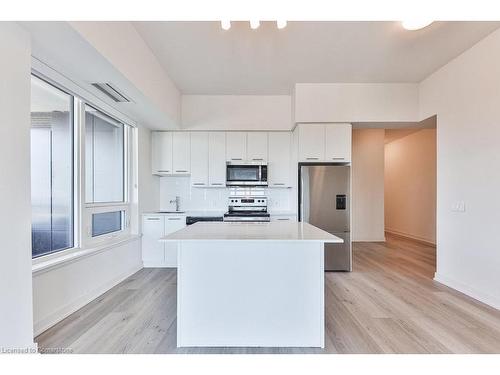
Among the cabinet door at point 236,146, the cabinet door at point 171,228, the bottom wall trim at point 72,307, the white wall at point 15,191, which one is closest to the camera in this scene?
the white wall at point 15,191

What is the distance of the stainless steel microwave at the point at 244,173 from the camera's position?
454cm

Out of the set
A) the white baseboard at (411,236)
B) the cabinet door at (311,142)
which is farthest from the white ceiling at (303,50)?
the white baseboard at (411,236)

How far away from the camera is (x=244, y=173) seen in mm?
4590

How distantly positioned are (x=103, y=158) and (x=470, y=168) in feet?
14.6

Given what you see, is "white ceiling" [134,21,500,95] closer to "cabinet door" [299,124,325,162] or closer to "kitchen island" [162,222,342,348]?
"cabinet door" [299,124,325,162]

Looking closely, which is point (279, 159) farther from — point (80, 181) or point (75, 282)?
point (75, 282)

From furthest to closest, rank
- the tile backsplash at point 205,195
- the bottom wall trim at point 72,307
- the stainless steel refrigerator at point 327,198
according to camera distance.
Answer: the tile backsplash at point 205,195, the stainless steel refrigerator at point 327,198, the bottom wall trim at point 72,307

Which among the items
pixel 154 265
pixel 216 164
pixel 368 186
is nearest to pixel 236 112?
pixel 216 164

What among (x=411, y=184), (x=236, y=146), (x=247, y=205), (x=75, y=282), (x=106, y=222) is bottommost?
(x=75, y=282)

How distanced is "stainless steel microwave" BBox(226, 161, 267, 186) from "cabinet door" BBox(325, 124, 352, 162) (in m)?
1.06

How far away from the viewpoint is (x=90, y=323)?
242 cm

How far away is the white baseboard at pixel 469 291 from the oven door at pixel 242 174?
2880 mm

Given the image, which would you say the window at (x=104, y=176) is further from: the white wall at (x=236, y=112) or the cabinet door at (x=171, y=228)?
the white wall at (x=236, y=112)
